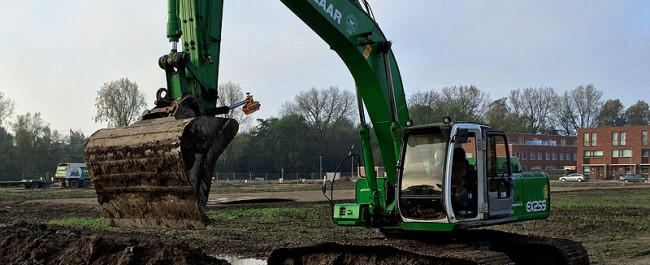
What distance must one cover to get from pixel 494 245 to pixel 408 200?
1.64 meters

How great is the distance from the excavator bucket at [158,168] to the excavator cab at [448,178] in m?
2.44

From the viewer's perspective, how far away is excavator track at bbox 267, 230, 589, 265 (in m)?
7.52

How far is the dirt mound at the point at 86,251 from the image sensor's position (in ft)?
27.7

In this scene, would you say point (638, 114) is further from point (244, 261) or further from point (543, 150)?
point (244, 261)

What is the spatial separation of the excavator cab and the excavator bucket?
8.02 feet

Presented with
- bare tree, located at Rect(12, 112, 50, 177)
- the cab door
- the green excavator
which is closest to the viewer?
the green excavator

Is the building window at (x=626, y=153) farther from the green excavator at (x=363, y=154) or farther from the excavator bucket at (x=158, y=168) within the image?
the excavator bucket at (x=158, y=168)

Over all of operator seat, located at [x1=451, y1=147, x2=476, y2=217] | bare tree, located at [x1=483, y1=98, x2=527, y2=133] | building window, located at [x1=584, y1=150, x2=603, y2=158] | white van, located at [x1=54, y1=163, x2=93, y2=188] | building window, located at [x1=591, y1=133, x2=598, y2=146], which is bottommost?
white van, located at [x1=54, y1=163, x2=93, y2=188]

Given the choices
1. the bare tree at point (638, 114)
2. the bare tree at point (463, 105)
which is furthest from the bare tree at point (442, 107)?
the bare tree at point (638, 114)

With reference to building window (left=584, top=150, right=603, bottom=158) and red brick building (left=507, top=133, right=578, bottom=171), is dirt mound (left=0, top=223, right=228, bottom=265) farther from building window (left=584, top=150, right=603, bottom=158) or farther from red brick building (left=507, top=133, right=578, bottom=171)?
building window (left=584, top=150, right=603, bottom=158)

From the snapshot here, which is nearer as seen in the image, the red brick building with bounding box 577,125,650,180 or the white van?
the white van

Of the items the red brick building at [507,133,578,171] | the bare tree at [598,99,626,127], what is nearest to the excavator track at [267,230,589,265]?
the red brick building at [507,133,578,171]

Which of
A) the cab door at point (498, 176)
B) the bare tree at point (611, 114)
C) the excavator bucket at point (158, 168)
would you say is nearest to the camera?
the excavator bucket at point (158, 168)

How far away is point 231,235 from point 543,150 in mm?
83277
